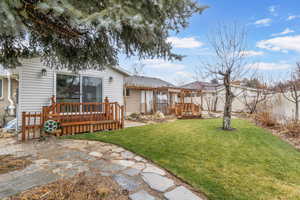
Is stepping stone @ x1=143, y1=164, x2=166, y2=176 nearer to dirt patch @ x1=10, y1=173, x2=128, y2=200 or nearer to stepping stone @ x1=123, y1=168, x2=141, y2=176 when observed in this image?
stepping stone @ x1=123, y1=168, x2=141, y2=176

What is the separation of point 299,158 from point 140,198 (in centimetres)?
425

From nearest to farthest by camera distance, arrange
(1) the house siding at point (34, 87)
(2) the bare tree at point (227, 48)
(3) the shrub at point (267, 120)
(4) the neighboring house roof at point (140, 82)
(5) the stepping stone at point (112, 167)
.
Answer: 1. (5) the stepping stone at point (112, 167)
2. (1) the house siding at point (34, 87)
3. (2) the bare tree at point (227, 48)
4. (3) the shrub at point (267, 120)
5. (4) the neighboring house roof at point (140, 82)

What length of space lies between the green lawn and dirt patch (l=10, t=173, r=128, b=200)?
114cm

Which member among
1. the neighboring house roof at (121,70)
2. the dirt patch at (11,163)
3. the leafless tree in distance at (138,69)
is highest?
the leafless tree in distance at (138,69)

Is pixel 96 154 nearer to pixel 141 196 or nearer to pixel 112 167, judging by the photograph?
pixel 112 167

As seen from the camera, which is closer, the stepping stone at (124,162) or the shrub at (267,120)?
the stepping stone at (124,162)

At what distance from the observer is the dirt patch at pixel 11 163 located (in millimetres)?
2735

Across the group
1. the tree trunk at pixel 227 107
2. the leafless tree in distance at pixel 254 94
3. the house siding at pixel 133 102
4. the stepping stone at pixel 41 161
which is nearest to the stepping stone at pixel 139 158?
the stepping stone at pixel 41 161

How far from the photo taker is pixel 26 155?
3.45m

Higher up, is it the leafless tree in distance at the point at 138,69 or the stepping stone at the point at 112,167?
the leafless tree in distance at the point at 138,69

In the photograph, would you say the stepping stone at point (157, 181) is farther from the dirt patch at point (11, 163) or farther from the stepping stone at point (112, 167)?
the dirt patch at point (11, 163)

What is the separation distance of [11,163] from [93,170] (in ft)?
5.42

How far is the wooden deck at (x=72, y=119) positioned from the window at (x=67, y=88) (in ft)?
1.28

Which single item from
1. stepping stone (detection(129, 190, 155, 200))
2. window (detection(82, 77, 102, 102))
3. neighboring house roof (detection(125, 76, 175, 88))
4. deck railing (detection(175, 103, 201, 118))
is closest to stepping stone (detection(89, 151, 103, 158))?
stepping stone (detection(129, 190, 155, 200))
